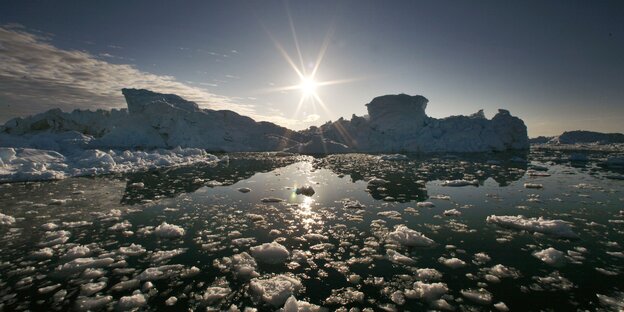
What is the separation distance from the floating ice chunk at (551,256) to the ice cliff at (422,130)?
31.7 m

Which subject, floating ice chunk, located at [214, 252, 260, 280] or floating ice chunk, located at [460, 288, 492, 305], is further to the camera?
floating ice chunk, located at [214, 252, 260, 280]

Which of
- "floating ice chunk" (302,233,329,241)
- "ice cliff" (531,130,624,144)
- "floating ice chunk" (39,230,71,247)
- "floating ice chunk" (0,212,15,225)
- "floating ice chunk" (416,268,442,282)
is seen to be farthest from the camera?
"ice cliff" (531,130,624,144)

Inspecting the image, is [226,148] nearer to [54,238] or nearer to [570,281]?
[54,238]

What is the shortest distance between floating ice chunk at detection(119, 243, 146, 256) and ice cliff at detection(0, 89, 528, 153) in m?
30.7

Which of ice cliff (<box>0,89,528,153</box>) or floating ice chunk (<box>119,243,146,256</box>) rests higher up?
ice cliff (<box>0,89,528,153</box>)

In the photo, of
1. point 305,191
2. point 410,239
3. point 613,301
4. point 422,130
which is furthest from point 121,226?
point 422,130

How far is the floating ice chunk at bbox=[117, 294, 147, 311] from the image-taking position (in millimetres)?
3582

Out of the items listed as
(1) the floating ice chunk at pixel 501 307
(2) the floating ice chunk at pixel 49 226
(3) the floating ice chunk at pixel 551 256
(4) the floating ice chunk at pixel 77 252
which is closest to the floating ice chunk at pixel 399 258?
(1) the floating ice chunk at pixel 501 307

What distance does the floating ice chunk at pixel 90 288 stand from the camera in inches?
154

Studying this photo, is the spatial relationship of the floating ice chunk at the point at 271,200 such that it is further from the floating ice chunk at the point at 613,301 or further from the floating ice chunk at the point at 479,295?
the floating ice chunk at the point at 613,301

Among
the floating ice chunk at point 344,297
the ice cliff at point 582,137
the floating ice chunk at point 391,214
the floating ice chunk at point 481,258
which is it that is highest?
the ice cliff at point 582,137

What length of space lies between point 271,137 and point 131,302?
41825mm

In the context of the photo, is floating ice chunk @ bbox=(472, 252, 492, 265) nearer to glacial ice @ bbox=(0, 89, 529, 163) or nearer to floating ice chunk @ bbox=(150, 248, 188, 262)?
floating ice chunk @ bbox=(150, 248, 188, 262)

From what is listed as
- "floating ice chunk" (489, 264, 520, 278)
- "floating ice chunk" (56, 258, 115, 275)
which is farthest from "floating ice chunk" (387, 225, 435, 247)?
"floating ice chunk" (56, 258, 115, 275)
